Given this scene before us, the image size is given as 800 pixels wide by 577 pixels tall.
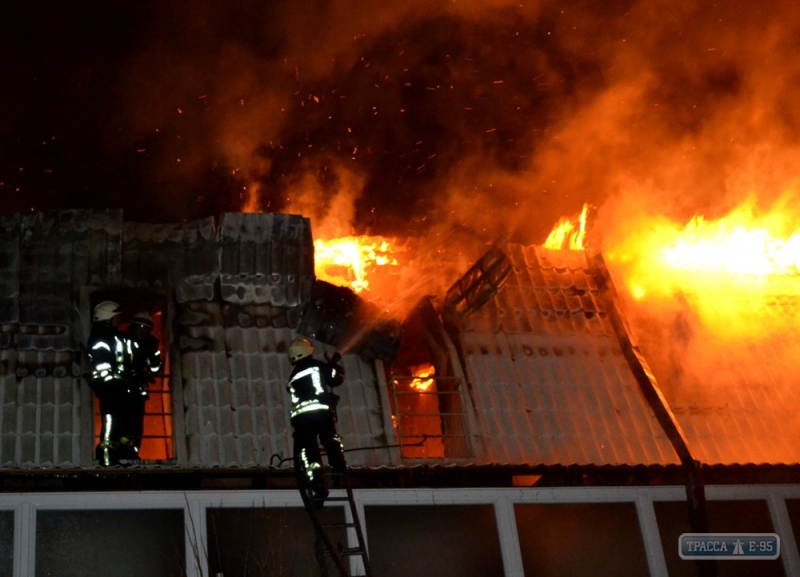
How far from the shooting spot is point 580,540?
1035cm

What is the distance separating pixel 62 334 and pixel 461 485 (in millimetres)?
4576

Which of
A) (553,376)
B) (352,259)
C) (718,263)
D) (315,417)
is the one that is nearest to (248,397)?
(315,417)

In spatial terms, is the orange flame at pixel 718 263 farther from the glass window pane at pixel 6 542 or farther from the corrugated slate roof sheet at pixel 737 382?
the glass window pane at pixel 6 542

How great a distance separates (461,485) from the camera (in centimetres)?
1020

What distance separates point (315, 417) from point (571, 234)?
18.3 ft

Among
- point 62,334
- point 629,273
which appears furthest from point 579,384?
point 62,334

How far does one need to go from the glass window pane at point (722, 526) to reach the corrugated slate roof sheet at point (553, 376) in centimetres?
75

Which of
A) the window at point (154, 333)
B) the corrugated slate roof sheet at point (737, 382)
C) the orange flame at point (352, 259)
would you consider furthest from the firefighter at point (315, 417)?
the corrugated slate roof sheet at point (737, 382)

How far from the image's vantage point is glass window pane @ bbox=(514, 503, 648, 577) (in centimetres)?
1012

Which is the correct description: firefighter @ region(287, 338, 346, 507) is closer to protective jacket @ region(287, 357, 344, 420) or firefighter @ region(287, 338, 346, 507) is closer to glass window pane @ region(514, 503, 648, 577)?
protective jacket @ region(287, 357, 344, 420)

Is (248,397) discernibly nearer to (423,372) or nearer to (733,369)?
(423,372)

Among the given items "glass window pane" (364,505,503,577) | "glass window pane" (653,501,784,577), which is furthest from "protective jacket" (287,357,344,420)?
"glass window pane" (653,501,784,577)

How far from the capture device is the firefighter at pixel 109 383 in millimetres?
9703

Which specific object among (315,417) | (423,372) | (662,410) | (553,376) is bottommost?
(315,417)
